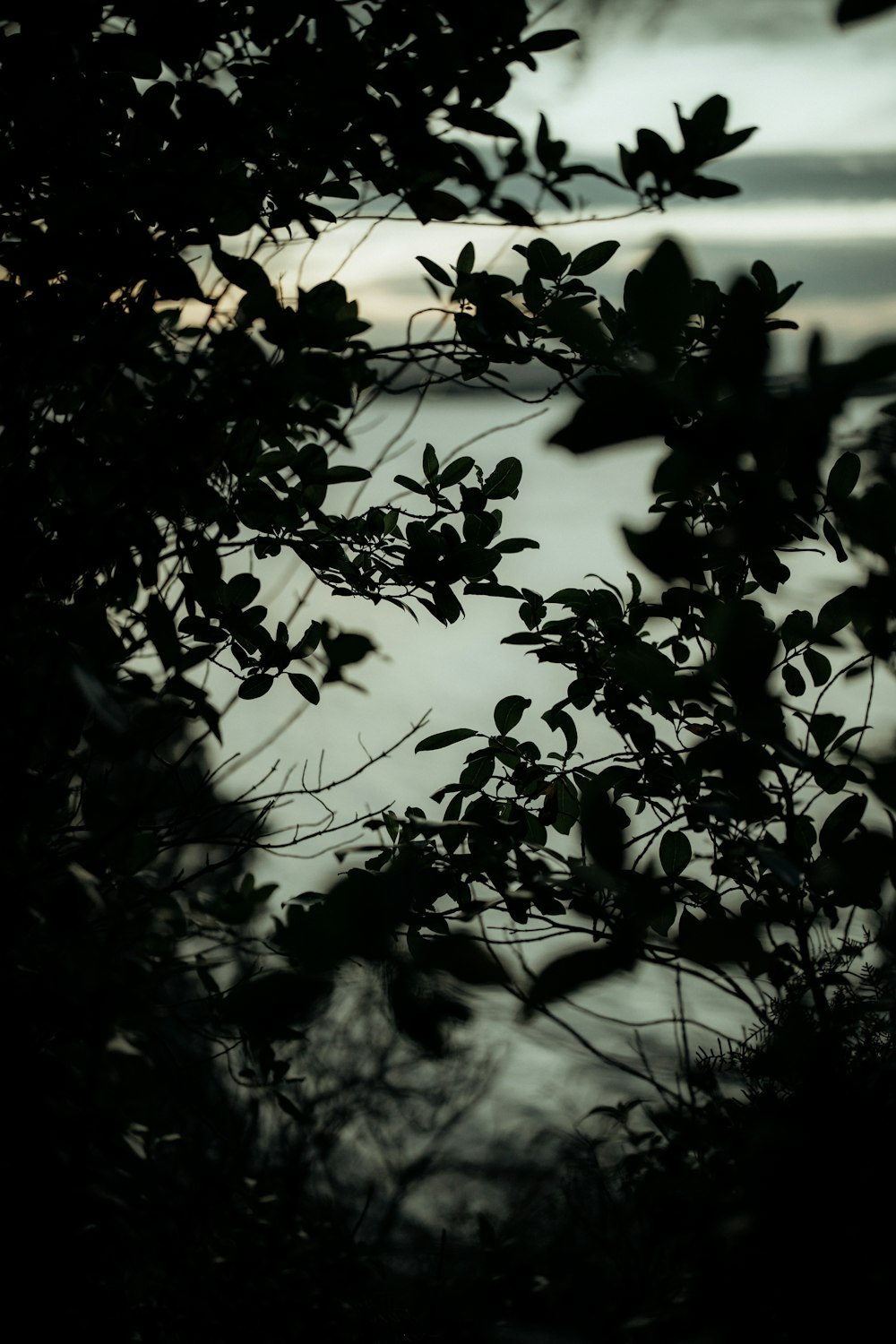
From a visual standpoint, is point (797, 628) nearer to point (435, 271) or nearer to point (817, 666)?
point (817, 666)

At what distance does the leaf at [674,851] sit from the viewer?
122cm

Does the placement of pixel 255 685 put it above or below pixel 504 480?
below

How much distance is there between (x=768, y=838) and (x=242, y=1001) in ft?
1.65

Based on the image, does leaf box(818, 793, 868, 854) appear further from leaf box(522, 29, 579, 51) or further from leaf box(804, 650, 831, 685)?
leaf box(522, 29, 579, 51)

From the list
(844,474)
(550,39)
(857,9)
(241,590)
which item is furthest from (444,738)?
(857,9)

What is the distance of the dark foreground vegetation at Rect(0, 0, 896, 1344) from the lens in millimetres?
560

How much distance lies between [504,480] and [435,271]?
0.27 meters

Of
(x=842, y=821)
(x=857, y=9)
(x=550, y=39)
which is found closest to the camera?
(x=857, y=9)

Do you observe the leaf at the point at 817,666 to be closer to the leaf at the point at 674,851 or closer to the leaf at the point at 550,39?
the leaf at the point at 674,851

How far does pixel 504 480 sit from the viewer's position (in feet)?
4.26

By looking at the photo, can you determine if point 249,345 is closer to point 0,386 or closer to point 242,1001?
point 0,386

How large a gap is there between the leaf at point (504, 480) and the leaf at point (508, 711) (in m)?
0.28

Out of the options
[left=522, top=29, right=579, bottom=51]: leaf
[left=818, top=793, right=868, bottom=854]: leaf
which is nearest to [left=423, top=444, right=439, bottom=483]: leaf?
[left=522, top=29, right=579, bottom=51]: leaf

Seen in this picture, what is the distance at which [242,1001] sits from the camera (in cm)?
63
